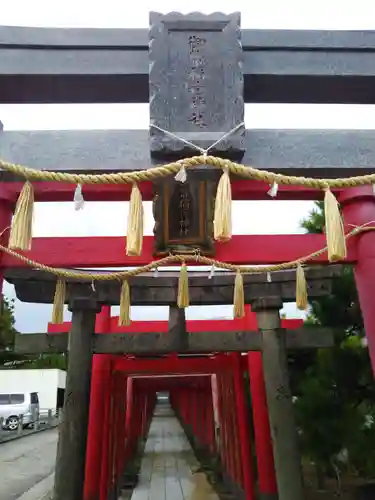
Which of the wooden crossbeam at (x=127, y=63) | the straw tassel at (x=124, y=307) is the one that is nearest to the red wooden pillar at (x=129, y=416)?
the straw tassel at (x=124, y=307)

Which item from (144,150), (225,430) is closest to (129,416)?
(225,430)

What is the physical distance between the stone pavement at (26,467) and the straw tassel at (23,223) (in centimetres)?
852

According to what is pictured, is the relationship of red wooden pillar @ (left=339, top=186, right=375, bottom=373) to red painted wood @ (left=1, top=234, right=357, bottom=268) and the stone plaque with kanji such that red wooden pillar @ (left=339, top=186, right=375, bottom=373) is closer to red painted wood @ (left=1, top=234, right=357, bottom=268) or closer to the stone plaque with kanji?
red painted wood @ (left=1, top=234, right=357, bottom=268)

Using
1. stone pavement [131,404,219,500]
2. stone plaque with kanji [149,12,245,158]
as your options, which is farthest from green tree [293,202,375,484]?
stone plaque with kanji [149,12,245,158]

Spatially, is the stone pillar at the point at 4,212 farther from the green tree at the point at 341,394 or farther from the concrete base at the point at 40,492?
the concrete base at the point at 40,492

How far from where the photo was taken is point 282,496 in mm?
5328

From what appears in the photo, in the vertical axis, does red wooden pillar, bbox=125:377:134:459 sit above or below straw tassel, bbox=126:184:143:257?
below

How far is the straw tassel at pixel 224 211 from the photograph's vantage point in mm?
2244

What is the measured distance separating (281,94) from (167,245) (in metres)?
1.88

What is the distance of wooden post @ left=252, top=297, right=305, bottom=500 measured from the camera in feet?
17.7

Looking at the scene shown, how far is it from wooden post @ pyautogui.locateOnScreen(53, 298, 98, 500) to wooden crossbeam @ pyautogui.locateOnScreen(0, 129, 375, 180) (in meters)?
3.86

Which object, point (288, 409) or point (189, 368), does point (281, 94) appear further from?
point (189, 368)

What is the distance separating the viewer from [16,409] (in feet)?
69.7

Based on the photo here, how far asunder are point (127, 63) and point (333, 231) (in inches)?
57.7
